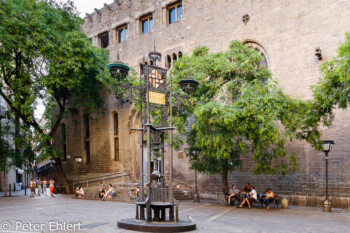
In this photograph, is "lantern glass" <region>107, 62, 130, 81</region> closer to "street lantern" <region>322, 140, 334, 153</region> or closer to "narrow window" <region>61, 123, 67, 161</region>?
"street lantern" <region>322, 140, 334, 153</region>

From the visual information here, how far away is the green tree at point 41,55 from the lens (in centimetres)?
1914

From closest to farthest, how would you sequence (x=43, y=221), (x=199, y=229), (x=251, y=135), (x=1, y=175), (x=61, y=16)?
(x=199, y=229) → (x=43, y=221) → (x=251, y=135) → (x=61, y=16) → (x=1, y=175)

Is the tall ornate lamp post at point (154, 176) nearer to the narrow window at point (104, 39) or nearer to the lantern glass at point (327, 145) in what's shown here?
the lantern glass at point (327, 145)

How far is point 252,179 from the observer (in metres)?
18.7

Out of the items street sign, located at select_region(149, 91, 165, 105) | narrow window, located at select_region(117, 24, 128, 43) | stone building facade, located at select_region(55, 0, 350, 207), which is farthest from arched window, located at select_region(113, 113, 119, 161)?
street sign, located at select_region(149, 91, 165, 105)

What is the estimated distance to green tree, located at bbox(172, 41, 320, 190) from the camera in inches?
518

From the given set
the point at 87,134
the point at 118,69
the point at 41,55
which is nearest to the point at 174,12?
the point at 41,55

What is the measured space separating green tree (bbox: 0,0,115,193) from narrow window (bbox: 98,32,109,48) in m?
4.50

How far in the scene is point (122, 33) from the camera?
27734mm

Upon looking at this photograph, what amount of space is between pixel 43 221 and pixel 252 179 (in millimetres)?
11265

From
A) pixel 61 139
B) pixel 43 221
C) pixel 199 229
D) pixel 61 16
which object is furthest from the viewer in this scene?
pixel 61 139

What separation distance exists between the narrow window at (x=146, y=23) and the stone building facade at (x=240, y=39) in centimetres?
7

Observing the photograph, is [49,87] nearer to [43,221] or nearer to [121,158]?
[121,158]

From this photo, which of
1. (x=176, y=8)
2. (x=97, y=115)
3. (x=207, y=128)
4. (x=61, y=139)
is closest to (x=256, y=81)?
(x=207, y=128)
